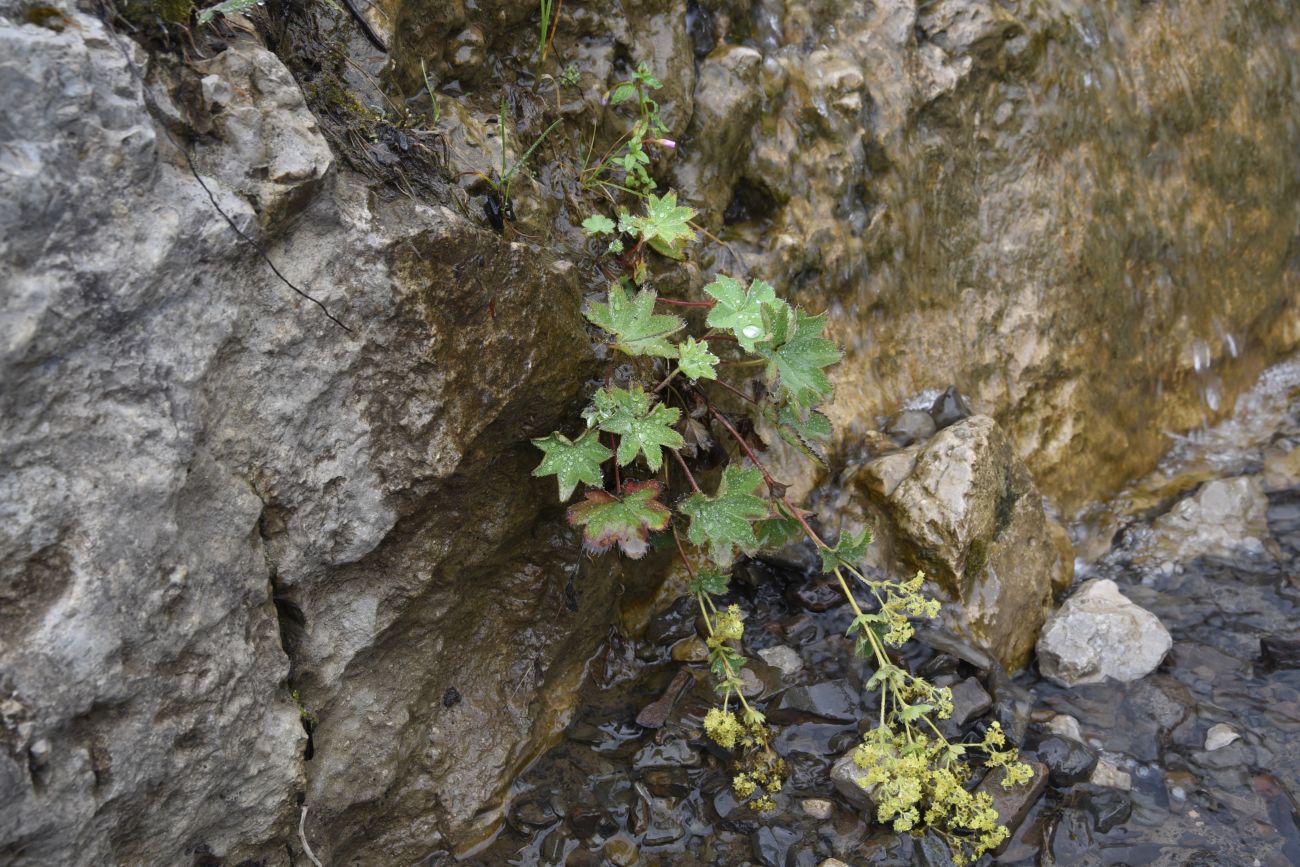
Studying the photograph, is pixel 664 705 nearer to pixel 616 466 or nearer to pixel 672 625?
pixel 672 625

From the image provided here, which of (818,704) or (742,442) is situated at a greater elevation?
(742,442)

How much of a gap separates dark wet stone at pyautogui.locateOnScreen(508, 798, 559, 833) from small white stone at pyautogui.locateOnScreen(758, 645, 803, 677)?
991 millimetres

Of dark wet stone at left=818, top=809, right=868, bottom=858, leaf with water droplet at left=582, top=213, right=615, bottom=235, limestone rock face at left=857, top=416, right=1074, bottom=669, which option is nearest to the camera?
dark wet stone at left=818, top=809, right=868, bottom=858

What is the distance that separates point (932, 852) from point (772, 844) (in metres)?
0.52

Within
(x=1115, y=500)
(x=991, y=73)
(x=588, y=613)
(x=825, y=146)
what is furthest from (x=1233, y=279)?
(x=588, y=613)

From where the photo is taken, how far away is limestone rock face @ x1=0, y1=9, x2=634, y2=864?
2096mm

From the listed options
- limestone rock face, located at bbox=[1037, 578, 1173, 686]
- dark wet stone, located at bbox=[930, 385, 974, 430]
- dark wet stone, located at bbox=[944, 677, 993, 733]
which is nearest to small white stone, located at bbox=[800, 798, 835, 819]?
dark wet stone, located at bbox=[944, 677, 993, 733]

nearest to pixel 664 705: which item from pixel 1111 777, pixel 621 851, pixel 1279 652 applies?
pixel 621 851

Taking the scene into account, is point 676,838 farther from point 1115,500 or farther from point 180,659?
point 1115,500

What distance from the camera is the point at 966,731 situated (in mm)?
3512

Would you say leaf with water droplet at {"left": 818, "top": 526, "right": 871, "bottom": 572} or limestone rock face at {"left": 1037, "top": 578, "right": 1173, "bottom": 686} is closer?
leaf with water droplet at {"left": 818, "top": 526, "right": 871, "bottom": 572}

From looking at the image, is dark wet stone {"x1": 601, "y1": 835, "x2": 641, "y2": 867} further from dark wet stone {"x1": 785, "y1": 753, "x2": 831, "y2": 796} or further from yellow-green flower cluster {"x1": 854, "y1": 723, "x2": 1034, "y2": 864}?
yellow-green flower cluster {"x1": 854, "y1": 723, "x2": 1034, "y2": 864}

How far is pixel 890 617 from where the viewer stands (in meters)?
3.18

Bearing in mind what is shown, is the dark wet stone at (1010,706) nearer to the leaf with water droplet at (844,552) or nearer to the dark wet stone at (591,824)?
the leaf with water droplet at (844,552)
